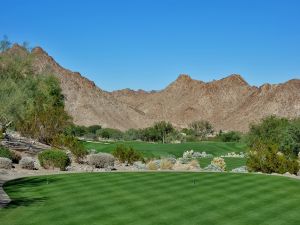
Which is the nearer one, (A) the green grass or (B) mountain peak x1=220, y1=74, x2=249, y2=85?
(A) the green grass

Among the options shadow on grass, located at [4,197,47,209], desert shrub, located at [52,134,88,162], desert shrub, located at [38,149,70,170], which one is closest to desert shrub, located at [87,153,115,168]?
desert shrub, located at [38,149,70,170]

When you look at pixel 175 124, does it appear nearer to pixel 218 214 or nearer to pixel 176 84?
pixel 176 84

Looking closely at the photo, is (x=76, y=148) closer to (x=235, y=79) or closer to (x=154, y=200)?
(x=154, y=200)

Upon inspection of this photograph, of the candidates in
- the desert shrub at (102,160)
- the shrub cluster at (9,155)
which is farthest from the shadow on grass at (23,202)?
the shrub cluster at (9,155)

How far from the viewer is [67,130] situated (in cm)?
6150

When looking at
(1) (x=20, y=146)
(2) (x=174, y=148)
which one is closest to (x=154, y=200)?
(1) (x=20, y=146)

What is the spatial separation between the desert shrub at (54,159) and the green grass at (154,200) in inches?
224

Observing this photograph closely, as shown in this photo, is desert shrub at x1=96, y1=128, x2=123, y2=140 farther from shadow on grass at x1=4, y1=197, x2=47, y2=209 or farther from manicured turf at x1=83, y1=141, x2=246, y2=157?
shadow on grass at x1=4, y1=197, x2=47, y2=209

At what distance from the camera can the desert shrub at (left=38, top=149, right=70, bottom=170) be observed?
3328cm

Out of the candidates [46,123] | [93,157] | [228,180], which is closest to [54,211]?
[228,180]

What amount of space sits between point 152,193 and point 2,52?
46.3 metres

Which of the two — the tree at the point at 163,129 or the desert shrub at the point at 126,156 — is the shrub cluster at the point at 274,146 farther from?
the tree at the point at 163,129

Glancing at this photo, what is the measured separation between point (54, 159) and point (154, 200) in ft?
49.0

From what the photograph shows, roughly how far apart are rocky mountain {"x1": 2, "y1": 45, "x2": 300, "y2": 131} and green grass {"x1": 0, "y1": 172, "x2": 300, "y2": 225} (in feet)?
384
